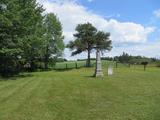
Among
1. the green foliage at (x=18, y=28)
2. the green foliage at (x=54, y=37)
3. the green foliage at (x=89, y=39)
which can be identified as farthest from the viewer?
the green foliage at (x=89, y=39)

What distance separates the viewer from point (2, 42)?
3325 cm

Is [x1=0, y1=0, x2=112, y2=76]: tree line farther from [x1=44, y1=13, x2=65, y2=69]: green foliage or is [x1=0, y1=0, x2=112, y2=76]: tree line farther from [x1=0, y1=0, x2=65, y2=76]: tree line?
[x1=44, y1=13, x2=65, y2=69]: green foliage

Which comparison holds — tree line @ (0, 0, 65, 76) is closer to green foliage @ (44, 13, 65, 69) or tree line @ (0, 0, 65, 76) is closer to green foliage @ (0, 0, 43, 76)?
green foliage @ (0, 0, 43, 76)

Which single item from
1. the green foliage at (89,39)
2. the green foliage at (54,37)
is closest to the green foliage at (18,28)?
the green foliage at (54,37)

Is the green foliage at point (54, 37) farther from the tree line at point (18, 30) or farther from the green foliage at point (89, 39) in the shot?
the tree line at point (18, 30)

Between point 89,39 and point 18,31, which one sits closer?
point 18,31

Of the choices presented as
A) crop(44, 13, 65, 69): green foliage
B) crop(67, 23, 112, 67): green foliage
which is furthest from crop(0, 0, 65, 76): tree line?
crop(67, 23, 112, 67): green foliage

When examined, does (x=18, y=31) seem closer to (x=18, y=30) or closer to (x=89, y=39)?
(x=18, y=30)

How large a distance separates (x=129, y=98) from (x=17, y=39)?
2078 cm

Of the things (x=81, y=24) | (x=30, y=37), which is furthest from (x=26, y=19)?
(x=81, y=24)

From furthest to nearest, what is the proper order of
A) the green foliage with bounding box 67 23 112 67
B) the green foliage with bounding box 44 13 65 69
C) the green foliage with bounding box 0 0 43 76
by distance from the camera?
the green foliage with bounding box 67 23 112 67, the green foliage with bounding box 44 13 65 69, the green foliage with bounding box 0 0 43 76

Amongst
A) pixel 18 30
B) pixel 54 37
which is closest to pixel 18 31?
pixel 18 30

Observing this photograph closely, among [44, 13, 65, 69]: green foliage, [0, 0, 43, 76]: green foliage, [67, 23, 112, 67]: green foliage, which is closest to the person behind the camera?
[0, 0, 43, 76]: green foliage

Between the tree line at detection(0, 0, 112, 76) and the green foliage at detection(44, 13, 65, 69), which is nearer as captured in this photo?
the tree line at detection(0, 0, 112, 76)
